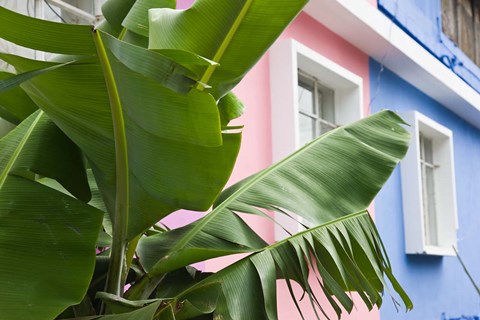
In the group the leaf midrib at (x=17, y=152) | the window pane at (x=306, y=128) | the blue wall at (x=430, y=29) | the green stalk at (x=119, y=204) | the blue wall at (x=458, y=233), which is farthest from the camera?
the blue wall at (x=430, y=29)

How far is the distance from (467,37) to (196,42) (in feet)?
25.3

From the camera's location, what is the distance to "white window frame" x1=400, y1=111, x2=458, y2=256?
21.4 ft

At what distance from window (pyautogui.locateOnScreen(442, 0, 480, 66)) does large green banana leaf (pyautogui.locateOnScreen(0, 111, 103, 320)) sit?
6699 mm

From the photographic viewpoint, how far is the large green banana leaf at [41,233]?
6.20 feet

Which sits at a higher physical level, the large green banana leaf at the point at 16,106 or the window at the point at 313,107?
the window at the point at 313,107

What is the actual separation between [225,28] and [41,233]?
2.39 ft

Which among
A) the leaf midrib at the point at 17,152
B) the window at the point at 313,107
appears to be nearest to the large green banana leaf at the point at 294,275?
the leaf midrib at the point at 17,152

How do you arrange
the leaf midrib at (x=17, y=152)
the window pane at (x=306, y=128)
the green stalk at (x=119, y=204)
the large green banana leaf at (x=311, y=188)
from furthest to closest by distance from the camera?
the window pane at (x=306, y=128) → the large green banana leaf at (x=311, y=188) → the leaf midrib at (x=17, y=152) → the green stalk at (x=119, y=204)

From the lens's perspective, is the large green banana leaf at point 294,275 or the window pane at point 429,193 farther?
the window pane at point 429,193

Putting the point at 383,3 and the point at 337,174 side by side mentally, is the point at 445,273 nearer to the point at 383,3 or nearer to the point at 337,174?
the point at 383,3

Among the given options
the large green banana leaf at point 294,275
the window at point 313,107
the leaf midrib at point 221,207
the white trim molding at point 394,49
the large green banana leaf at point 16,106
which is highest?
the white trim molding at point 394,49

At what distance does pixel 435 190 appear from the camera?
7723mm

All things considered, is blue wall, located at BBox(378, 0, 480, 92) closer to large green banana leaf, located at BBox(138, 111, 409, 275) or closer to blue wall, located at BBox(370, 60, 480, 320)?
blue wall, located at BBox(370, 60, 480, 320)

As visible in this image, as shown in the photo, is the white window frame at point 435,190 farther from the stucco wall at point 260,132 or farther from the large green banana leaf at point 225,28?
the large green banana leaf at point 225,28
